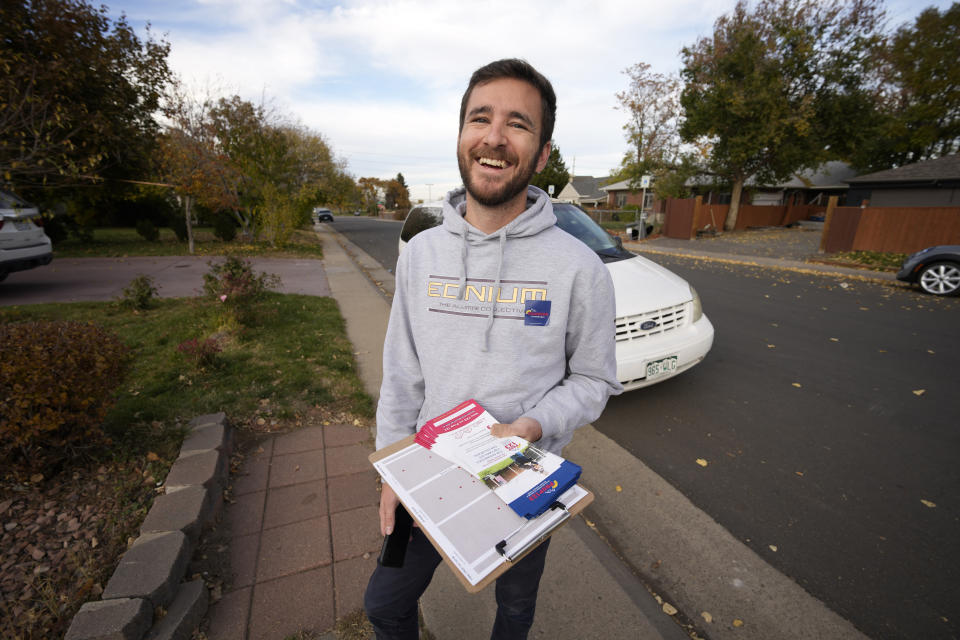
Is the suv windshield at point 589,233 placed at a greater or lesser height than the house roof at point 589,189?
lesser

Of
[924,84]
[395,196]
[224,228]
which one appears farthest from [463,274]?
[395,196]

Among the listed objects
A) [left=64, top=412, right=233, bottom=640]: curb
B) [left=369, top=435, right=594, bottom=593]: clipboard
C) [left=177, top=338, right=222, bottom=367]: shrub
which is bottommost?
[left=64, top=412, right=233, bottom=640]: curb

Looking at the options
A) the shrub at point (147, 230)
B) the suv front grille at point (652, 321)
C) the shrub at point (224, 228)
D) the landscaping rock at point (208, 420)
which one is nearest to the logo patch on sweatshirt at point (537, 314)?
the suv front grille at point (652, 321)

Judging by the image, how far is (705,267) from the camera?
42.8 feet

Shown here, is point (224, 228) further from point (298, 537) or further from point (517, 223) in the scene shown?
point (517, 223)

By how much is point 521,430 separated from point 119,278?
39.4ft

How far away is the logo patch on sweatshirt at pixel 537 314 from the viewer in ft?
4.50

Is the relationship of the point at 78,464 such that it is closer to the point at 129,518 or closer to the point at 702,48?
the point at 129,518

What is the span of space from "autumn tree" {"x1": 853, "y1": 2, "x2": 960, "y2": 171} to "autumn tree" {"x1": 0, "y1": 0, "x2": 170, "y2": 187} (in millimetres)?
36054

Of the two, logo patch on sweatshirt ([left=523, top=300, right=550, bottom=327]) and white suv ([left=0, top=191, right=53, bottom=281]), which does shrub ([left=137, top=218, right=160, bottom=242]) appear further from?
logo patch on sweatshirt ([left=523, top=300, right=550, bottom=327])

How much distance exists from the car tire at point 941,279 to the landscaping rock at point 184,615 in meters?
13.1

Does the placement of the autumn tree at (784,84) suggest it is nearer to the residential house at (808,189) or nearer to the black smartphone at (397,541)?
the residential house at (808,189)

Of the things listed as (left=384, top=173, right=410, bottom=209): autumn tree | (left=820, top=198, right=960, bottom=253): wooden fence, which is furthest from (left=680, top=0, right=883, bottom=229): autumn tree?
(left=384, top=173, right=410, bottom=209): autumn tree

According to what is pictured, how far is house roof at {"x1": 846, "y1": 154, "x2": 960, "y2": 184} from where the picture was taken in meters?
18.2
